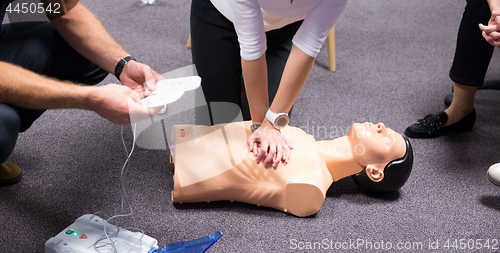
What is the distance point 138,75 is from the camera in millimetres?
1120

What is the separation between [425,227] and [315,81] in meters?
0.91

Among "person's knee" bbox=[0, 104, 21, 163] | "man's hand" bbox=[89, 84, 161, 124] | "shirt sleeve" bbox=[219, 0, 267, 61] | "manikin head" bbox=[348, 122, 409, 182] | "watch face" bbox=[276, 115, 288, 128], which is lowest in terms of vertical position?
"manikin head" bbox=[348, 122, 409, 182]

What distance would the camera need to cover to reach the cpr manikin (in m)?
1.10

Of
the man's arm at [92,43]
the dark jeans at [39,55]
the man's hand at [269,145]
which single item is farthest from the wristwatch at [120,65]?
the man's hand at [269,145]

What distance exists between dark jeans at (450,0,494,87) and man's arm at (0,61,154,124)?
1.17 m

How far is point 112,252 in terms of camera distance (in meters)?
0.97

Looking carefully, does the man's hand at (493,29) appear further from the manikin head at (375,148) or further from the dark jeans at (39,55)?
the dark jeans at (39,55)

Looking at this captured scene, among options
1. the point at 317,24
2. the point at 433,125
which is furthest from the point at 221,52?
the point at 433,125

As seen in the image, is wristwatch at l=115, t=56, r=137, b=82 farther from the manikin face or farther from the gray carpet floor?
the manikin face

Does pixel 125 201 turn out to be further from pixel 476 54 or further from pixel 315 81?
pixel 476 54

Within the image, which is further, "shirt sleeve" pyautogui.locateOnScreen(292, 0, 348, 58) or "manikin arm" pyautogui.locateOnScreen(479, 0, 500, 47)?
"manikin arm" pyautogui.locateOnScreen(479, 0, 500, 47)

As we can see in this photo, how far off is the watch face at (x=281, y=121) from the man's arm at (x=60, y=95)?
0.40 m

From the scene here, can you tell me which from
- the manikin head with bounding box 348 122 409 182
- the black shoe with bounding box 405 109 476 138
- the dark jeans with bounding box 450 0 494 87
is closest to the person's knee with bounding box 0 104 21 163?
the manikin head with bounding box 348 122 409 182

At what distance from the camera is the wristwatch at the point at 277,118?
112cm
